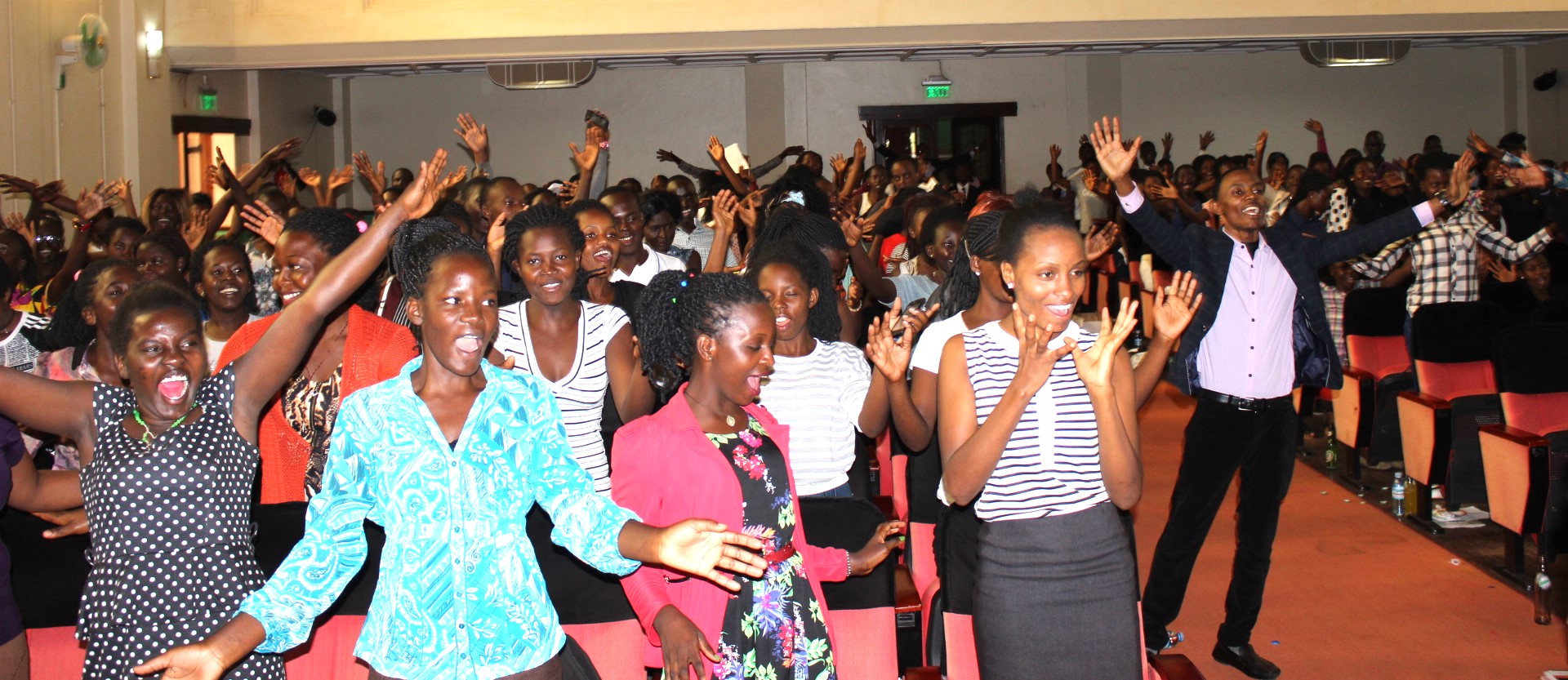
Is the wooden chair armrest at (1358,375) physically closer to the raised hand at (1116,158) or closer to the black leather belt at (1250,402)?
the black leather belt at (1250,402)

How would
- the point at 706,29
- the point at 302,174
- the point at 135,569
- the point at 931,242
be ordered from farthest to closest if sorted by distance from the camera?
1. the point at 706,29
2. the point at 302,174
3. the point at 931,242
4. the point at 135,569

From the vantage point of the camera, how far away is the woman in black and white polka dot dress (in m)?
2.37

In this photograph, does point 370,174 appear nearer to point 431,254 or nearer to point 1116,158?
point 1116,158

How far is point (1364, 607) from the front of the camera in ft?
15.8

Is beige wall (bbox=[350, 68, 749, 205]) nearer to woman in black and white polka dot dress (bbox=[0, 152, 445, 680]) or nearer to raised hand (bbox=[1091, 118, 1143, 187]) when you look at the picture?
raised hand (bbox=[1091, 118, 1143, 187])

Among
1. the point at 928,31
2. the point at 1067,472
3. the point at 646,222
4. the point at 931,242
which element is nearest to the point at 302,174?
the point at 646,222

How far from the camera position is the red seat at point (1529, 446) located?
4.71m

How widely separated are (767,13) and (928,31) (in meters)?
1.56

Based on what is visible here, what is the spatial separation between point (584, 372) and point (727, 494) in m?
1.19

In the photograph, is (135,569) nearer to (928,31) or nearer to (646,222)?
(646,222)

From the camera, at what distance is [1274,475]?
4109 millimetres

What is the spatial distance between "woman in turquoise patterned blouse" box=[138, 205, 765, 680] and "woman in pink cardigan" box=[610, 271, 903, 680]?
224 mm

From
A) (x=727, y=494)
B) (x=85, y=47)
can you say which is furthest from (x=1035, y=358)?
(x=85, y=47)

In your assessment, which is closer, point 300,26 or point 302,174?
point 302,174
